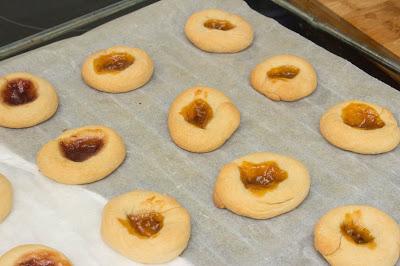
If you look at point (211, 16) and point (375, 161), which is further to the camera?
point (211, 16)

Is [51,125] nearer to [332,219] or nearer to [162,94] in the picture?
[162,94]

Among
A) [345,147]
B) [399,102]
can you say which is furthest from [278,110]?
[399,102]

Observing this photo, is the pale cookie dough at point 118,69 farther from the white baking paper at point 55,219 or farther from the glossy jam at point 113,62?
the white baking paper at point 55,219

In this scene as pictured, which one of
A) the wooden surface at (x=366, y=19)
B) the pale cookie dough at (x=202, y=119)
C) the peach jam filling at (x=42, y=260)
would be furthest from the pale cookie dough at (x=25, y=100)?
the wooden surface at (x=366, y=19)

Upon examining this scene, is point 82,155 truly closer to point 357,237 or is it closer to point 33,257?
point 33,257

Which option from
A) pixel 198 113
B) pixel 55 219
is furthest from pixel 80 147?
pixel 198 113

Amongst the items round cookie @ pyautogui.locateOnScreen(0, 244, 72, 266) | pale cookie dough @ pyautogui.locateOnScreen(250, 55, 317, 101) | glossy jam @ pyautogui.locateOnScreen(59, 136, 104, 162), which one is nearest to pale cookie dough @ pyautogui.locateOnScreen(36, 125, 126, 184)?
glossy jam @ pyautogui.locateOnScreen(59, 136, 104, 162)

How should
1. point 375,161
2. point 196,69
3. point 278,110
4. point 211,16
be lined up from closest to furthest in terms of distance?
point 375,161, point 278,110, point 196,69, point 211,16
